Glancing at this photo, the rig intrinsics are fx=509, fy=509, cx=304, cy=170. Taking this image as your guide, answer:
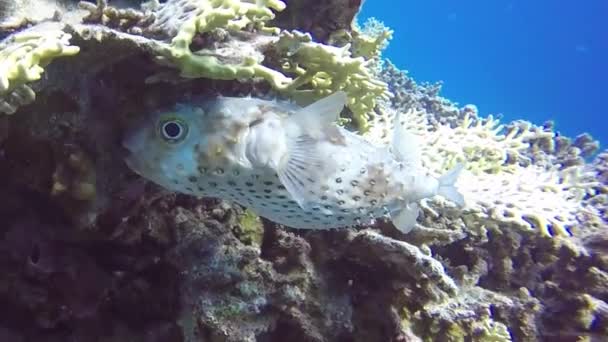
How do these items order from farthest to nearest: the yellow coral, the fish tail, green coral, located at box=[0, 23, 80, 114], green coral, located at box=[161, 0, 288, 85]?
the yellow coral, the fish tail, green coral, located at box=[161, 0, 288, 85], green coral, located at box=[0, 23, 80, 114]

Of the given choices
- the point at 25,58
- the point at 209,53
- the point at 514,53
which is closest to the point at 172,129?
the point at 209,53

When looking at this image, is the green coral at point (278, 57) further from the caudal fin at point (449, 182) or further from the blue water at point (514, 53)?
the blue water at point (514, 53)

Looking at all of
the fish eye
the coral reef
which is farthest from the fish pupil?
the coral reef

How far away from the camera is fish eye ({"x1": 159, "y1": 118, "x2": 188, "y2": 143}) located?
204 centimetres

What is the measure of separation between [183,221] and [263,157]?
0.74m

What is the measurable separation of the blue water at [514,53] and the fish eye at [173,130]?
7269 centimetres

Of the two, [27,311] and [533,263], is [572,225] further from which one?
[27,311]

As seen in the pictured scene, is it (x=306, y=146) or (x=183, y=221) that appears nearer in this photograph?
(x=306, y=146)

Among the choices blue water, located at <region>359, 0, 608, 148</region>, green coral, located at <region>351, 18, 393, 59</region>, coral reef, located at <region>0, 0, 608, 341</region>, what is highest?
green coral, located at <region>351, 18, 393, 59</region>

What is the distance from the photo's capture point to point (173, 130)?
6.73 ft

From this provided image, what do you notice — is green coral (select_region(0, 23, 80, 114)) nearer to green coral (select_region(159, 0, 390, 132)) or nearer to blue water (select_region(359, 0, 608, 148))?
green coral (select_region(159, 0, 390, 132))

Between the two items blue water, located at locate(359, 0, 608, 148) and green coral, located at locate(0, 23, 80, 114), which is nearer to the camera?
green coral, located at locate(0, 23, 80, 114)

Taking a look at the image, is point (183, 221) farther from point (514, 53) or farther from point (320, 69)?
point (514, 53)

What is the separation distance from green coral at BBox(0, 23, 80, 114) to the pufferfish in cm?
49
